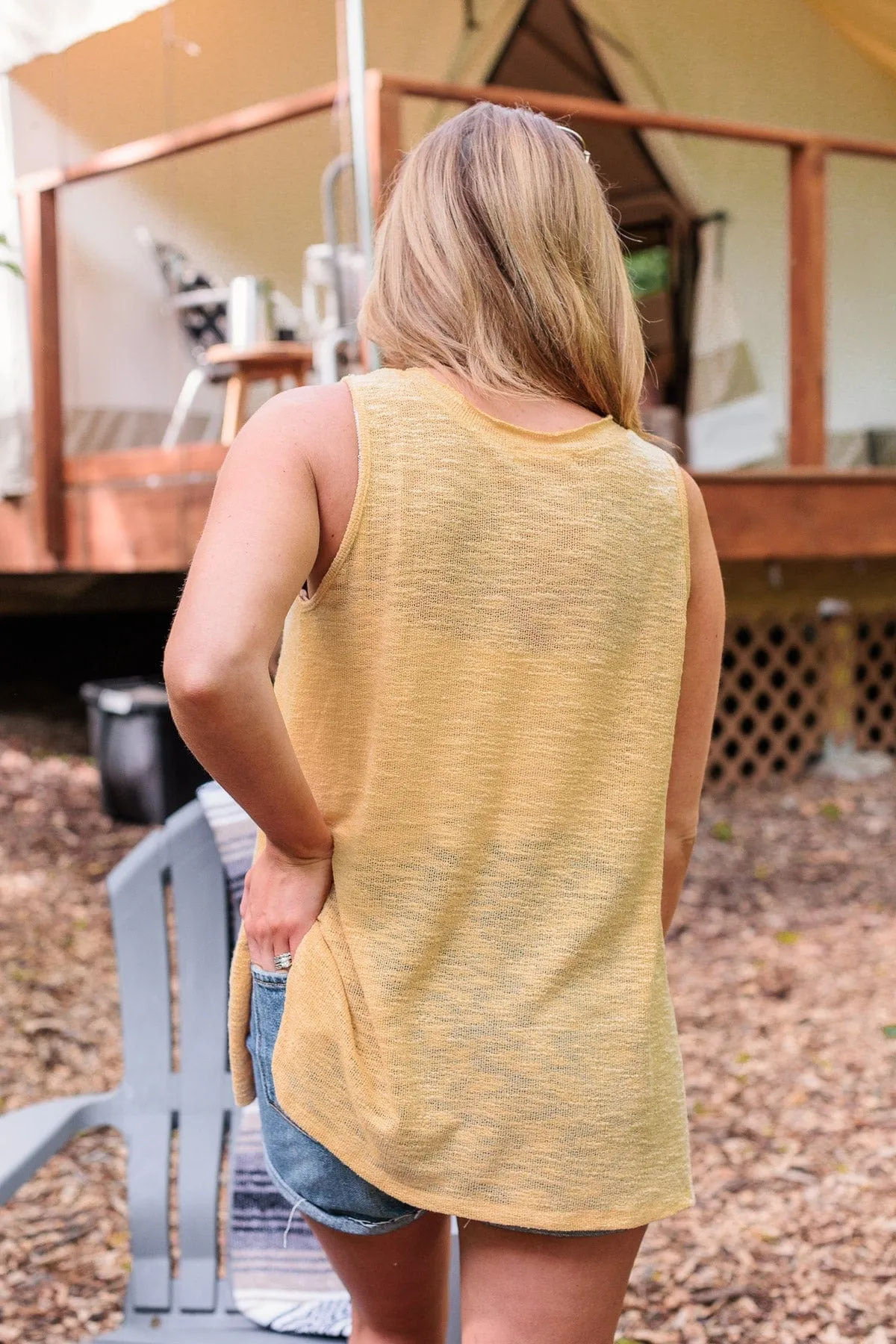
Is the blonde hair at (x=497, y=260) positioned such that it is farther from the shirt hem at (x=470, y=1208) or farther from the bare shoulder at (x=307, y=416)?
the shirt hem at (x=470, y=1208)

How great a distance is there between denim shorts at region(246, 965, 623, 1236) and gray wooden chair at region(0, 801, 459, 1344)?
0.88m

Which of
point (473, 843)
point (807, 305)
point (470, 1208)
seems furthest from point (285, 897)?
point (807, 305)

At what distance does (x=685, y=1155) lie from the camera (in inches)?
43.1

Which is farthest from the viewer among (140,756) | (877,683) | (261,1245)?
(877,683)

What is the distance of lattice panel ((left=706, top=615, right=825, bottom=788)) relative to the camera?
595 cm

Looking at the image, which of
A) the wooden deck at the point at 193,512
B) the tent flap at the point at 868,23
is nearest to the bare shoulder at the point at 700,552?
the wooden deck at the point at 193,512

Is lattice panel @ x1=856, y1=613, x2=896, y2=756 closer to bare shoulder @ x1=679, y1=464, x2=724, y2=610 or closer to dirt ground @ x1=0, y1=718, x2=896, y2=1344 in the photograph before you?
dirt ground @ x1=0, y1=718, x2=896, y2=1344

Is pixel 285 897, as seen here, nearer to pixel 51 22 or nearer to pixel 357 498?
pixel 357 498

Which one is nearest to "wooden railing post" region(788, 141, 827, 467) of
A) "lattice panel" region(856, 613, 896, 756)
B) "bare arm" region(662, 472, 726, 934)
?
"lattice panel" region(856, 613, 896, 756)

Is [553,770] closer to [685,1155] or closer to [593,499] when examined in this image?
[593,499]

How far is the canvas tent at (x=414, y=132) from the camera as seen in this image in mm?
6285

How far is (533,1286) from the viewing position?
1048 mm

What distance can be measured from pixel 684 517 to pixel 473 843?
320 millimetres

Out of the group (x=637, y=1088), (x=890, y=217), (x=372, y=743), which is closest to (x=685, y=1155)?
(x=637, y=1088)
